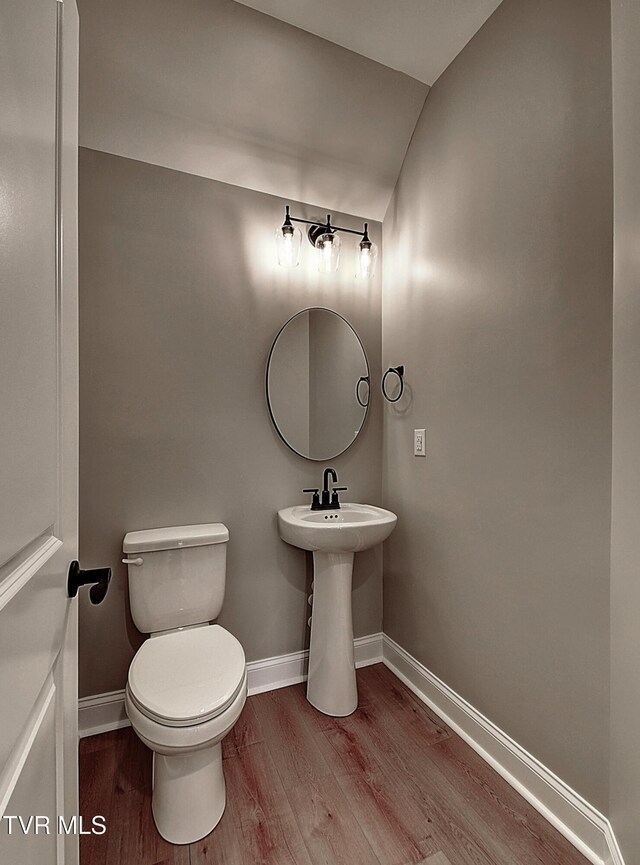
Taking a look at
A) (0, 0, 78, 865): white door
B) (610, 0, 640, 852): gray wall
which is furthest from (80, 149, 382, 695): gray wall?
(610, 0, 640, 852): gray wall

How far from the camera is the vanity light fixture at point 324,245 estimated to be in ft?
6.75

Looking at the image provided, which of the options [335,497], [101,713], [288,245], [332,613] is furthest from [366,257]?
[101,713]

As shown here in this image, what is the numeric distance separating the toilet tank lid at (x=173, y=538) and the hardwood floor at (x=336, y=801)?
76cm

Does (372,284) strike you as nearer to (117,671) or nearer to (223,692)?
(223,692)

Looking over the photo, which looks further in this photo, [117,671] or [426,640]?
[426,640]

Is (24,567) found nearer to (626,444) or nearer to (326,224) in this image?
(626,444)

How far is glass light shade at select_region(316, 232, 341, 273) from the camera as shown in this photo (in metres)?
2.12

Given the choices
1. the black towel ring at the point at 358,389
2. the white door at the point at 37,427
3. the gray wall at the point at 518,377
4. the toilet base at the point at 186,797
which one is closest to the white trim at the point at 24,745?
the white door at the point at 37,427

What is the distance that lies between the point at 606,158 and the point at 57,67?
1308 millimetres

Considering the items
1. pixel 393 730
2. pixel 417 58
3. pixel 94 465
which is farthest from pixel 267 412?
pixel 417 58

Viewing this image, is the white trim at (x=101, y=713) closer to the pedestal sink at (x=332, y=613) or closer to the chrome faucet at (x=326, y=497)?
the pedestal sink at (x=332, y=613)

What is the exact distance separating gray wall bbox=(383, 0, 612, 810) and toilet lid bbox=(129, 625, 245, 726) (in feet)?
3.01

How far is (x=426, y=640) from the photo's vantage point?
6.57 feet

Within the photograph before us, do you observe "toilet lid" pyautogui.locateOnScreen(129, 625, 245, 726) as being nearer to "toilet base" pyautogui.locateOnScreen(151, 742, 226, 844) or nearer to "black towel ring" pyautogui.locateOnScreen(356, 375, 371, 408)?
"toilet base" pyautogui.locateOnScreen(151, 742, 226, 844)
